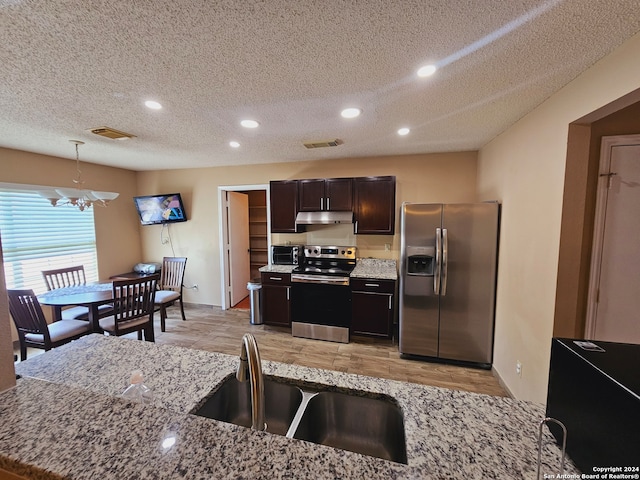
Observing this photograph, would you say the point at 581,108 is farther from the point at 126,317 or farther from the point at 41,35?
the point at 126,317

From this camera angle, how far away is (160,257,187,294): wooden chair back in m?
4.31

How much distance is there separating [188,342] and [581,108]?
436 centimetres

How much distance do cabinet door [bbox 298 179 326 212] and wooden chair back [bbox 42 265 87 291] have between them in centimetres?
323

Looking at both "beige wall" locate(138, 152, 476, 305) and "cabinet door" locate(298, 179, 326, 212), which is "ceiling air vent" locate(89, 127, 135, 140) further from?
"cabinet door" locate(298, 179, 326, 212)

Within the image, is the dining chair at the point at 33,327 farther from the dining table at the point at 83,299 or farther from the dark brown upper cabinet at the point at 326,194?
the dark brown upper cabinet at the point at 326,194

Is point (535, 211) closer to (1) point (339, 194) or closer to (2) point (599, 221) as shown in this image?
(2) point (599, 221)

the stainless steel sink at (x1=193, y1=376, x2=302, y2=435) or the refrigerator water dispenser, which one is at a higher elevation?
the refrigerator water dispenser

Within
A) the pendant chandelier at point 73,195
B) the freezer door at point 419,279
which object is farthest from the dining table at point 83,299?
the freezer door at point 419,279

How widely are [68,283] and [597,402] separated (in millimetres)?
5002

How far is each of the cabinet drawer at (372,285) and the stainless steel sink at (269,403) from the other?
7.41ft

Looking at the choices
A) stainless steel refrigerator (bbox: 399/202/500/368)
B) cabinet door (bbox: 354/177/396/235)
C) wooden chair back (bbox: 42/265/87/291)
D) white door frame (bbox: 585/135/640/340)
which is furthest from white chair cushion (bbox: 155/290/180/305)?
white door frame (bbox: 585/135/640/340)

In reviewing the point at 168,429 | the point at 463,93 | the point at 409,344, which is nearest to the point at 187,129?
the point at 463,93

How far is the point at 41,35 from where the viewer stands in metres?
1.29

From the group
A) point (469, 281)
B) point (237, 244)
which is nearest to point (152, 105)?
point (237, 244)
